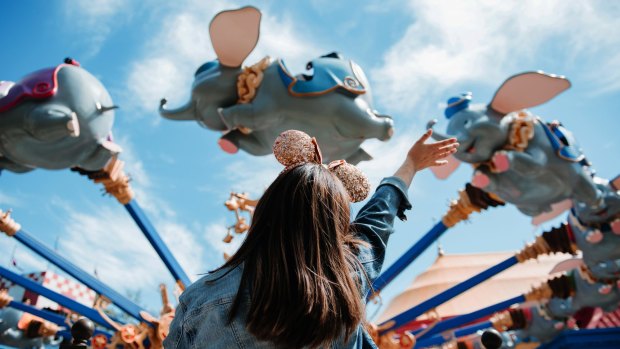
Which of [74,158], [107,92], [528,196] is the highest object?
[107,92]

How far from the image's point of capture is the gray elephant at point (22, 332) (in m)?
7.11

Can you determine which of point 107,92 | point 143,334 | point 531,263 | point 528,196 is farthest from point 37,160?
point 531,263

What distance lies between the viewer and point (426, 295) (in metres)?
15.3

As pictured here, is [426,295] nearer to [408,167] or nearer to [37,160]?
[37,160]

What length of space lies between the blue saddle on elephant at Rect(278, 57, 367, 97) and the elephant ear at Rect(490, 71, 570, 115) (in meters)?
1.43

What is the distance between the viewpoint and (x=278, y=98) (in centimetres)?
374

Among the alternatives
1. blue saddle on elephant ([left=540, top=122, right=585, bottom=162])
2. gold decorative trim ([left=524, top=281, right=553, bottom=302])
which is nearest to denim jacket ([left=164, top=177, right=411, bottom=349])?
blue saddle on elephant ([left=540, top=122, right=585, bottom=162])

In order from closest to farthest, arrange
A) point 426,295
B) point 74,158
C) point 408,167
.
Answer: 1. point 408,167
2. point 74,158
3. point 426,295

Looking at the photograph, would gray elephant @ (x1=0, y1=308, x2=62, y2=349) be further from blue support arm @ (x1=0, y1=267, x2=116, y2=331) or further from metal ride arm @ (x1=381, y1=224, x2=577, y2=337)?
metal ride arm @ (x1=381, y1=224, x2=577, y2=337)

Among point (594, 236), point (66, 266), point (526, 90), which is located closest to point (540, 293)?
point (594, 236)

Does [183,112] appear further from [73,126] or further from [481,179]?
[481,179]

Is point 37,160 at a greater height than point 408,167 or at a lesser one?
greater

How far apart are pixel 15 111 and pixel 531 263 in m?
16.4

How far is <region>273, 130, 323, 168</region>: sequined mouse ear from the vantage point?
123 cm
